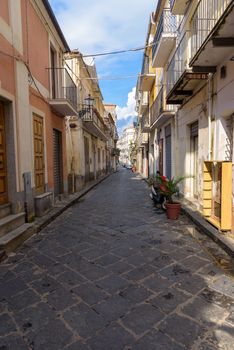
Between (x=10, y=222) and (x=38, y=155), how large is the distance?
9.28 feet

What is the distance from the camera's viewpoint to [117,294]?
10.4 feet

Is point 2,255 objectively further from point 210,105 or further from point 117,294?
point 210,105

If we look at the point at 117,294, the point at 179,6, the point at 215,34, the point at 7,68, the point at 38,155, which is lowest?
the point at 117,294

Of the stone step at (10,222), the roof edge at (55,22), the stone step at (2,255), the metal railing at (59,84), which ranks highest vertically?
the roof edge at (55,22)

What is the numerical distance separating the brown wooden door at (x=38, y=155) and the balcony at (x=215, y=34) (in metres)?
4.46

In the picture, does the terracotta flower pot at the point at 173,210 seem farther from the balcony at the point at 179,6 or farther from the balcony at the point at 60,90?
the balcony at the point at 179,6

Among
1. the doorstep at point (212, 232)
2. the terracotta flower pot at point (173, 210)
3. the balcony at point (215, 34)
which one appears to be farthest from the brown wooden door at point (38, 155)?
the balcony at point (215, 34)

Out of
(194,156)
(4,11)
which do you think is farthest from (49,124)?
(194,156)

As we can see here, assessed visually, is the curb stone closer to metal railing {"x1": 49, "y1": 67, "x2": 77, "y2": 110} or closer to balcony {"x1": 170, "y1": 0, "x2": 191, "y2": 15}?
metal railing {"x1": 49, "y1": 67, "x2": 77, "y2": 110}

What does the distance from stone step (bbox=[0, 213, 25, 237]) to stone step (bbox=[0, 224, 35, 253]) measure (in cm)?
9

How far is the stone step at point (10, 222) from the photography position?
16.4 feet

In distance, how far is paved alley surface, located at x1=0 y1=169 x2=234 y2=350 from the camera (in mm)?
2406

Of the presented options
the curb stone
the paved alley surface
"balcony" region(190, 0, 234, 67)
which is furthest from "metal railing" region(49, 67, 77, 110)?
the paved alley surface

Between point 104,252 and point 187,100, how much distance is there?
6098mm
